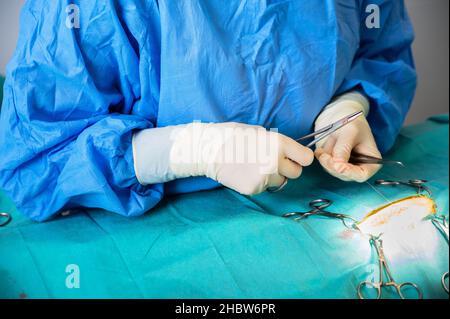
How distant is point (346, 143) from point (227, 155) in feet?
1.01

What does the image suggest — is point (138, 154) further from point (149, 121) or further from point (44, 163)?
point (44, 163)

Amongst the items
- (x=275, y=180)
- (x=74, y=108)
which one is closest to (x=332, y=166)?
(x=275, y=180)

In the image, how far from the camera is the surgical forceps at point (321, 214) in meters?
0.92

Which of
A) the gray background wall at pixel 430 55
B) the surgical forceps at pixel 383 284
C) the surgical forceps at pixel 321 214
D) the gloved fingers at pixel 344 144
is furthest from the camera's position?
the gray background wall at pixel 430 55

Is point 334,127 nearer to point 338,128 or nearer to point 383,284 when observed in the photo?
point 338,128

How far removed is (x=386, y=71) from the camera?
131 cm

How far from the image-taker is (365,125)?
1146mm

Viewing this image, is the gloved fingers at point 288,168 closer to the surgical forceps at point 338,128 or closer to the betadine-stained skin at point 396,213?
the surgical forceps at point 338,128

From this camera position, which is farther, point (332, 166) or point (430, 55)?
point (430, 55)

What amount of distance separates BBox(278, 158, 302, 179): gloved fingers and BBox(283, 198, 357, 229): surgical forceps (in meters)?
0.09

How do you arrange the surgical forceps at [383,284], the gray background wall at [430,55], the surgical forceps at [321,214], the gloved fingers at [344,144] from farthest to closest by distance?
the gray background wall at [430,55]
the gloved fingers at [344,144]
the surgical forceps at [321,214]
the surgical forceps at [383,284]

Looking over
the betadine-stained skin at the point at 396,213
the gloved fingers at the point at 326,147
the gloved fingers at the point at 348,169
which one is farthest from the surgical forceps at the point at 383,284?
the gloved fingers at the point at 326,147
